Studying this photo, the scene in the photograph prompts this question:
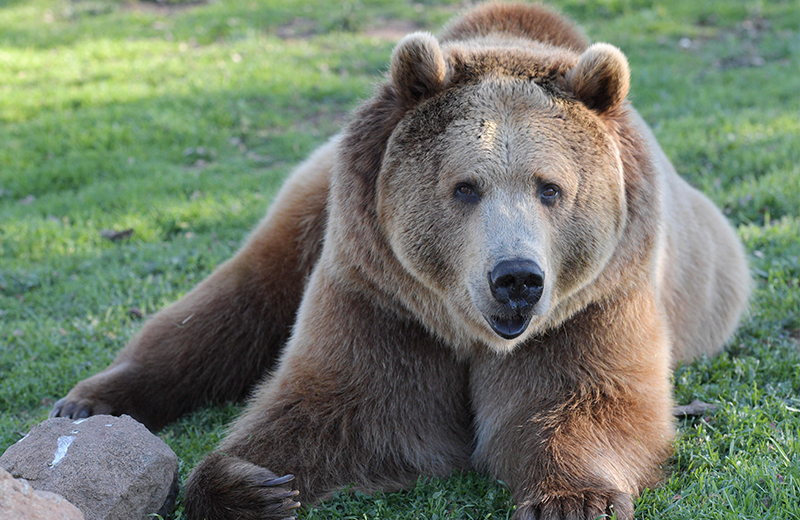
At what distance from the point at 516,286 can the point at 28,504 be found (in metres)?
1.79

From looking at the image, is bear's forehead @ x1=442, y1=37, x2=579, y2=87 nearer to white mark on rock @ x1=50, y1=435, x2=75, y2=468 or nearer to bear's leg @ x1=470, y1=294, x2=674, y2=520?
bear's leg @ x1=470, y1=294, x2=674, y2=520

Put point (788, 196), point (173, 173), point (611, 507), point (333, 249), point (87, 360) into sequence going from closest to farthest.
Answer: point (611, 507) < point (333, 249) < point (87, 360) < point (788, 196) < point (173, 173)

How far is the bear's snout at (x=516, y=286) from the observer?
9.48 ft

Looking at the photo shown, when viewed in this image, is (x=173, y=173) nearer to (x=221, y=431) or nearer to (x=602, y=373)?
(x=221, y=431)

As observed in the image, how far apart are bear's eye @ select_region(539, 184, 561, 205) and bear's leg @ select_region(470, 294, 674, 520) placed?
0.59 meters

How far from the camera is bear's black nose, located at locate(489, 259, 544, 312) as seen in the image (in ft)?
9.48

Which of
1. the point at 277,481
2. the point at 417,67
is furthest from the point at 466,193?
the point at 277,481

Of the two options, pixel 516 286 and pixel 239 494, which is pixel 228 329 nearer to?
pixel 239 494

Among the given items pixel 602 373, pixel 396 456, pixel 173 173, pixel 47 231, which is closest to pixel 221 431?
pixel 396 456

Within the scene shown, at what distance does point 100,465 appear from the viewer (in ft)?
10.2

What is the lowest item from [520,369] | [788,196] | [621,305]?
[788,196]

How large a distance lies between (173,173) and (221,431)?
15.4ft

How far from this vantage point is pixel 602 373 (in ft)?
11.2

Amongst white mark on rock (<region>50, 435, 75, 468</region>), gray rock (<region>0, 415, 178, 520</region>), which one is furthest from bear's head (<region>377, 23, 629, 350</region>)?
white mark on rock (<region>50, 435, 75, 468</region>)
